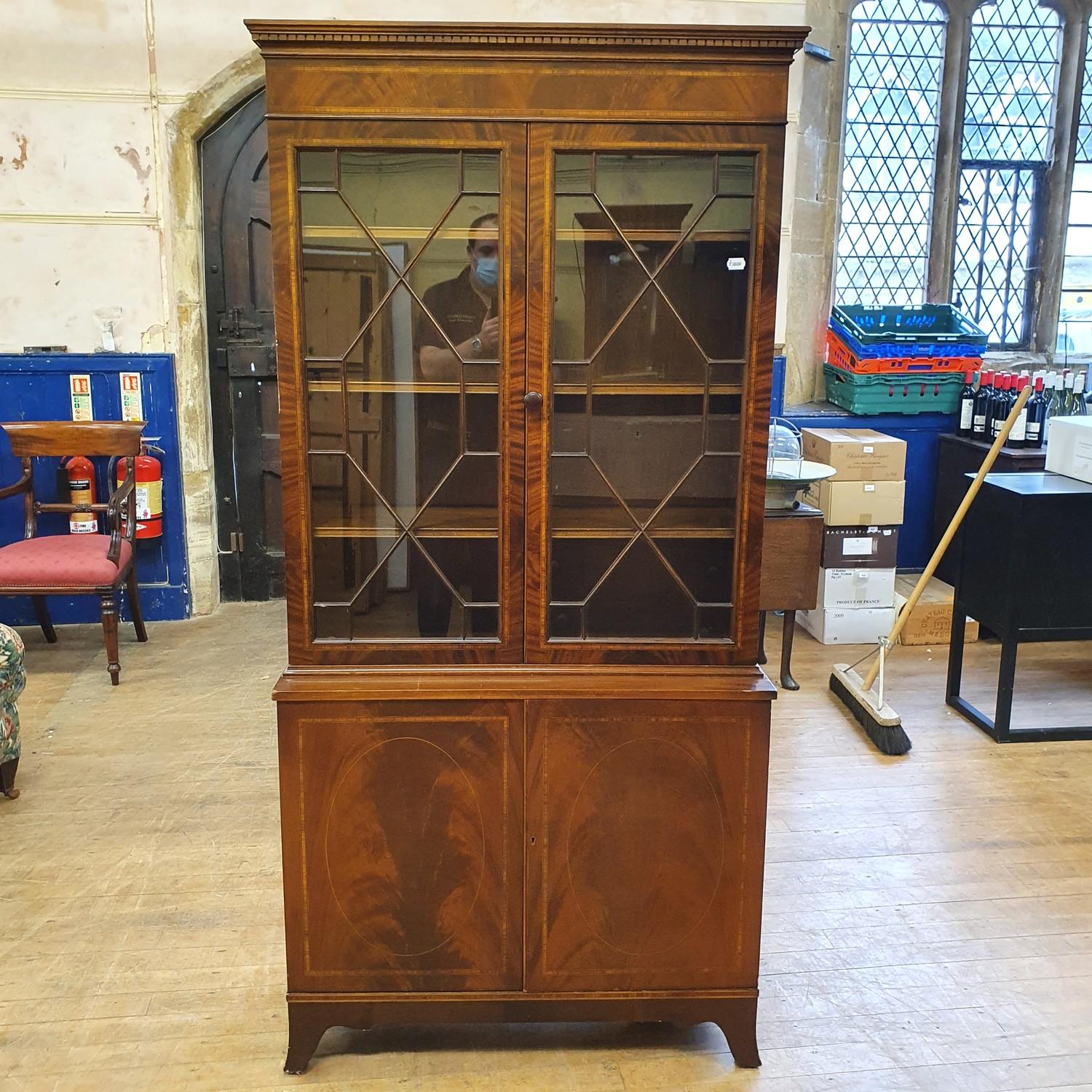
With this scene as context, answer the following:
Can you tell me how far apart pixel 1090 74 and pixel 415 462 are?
18.6 feet

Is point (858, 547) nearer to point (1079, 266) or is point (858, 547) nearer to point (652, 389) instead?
point (1079, 266)

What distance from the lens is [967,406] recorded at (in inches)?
220

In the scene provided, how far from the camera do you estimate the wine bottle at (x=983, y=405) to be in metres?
5.49

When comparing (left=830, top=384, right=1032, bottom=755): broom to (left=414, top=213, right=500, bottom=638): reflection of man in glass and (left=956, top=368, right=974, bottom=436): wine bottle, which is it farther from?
(left=414, top=213, right=500, bottom=638): reflection of man in glass

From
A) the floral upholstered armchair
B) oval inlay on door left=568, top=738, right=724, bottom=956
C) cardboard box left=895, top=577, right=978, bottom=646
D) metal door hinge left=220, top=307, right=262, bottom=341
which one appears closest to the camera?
oval inlay on door left=568, top=738, right=724, bottom=956

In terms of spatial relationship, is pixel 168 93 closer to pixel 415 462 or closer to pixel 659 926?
pixel 415 462

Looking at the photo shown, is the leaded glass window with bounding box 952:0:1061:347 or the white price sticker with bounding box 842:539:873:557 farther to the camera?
the leaded glass window with bounding box 952:0:1061:347

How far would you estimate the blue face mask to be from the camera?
2168 millimetres

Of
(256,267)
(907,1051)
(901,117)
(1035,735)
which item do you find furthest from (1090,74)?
(907,1051)

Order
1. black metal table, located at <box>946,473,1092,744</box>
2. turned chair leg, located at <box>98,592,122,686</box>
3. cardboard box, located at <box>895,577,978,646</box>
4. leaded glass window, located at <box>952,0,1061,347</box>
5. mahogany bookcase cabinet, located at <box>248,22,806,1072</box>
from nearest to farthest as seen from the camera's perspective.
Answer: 1. mahogany bookcase cabinet, located at <box>248,22,806,1072</box>
2. black metal table, located at <box>946,473,1092,744</box>
3. turned chair leg, located at <box>98,592,122,686</box>
4. cardboard box, located at <box>895,577,978,646</box>
5. leaded glass window, located at <box>952,0,1061,347</box>

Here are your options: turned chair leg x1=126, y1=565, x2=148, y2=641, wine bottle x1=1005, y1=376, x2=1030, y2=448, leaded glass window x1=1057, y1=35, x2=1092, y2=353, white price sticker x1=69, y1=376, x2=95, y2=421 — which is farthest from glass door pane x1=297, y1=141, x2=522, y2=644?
leaded glass window x1=1057, y1=35, x2=1092, y2=353

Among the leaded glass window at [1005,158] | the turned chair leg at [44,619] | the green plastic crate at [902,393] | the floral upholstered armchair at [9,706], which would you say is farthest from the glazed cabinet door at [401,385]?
the leaded glass window at [1005,158]

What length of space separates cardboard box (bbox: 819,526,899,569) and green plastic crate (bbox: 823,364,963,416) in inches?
33.5

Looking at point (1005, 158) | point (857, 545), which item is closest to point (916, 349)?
point (857, 545)
